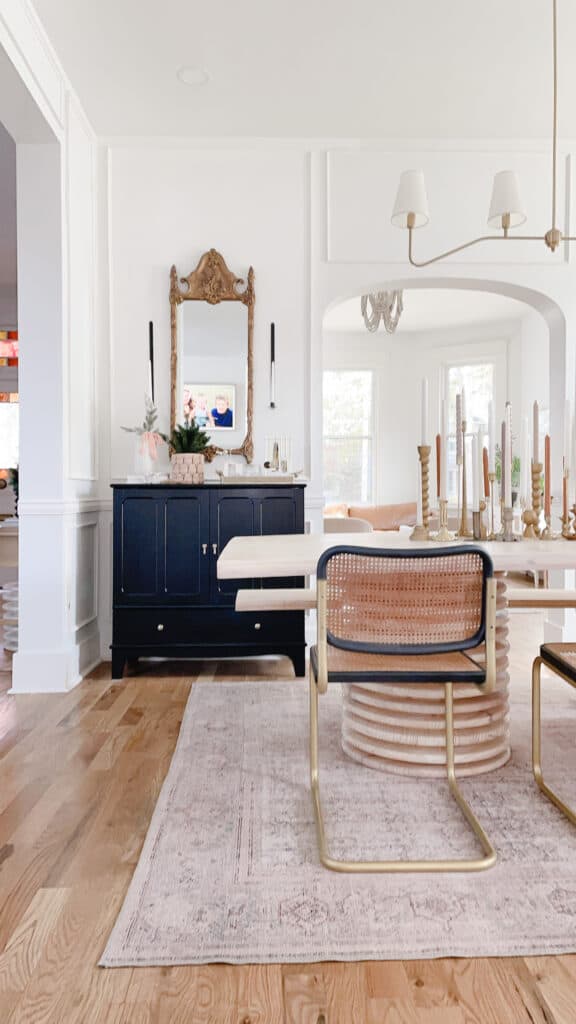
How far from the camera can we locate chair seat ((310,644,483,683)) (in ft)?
5.68

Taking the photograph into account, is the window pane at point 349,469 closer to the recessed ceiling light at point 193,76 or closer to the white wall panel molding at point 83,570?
the white wall panel molding at point 83,570

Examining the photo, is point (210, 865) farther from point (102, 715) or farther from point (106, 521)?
point (106, 521)

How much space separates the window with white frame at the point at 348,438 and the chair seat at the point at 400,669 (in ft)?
22.3

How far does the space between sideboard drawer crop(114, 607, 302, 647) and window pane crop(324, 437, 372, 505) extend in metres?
5.13

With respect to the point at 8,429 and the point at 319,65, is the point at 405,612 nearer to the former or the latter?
the point at 319,65

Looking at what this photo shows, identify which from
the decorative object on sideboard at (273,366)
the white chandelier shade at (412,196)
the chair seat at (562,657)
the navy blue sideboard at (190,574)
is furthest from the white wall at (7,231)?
the chair seat at (562,657)

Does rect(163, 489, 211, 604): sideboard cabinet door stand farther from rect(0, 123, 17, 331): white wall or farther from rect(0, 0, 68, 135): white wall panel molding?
rect(0, 123, 17, 331): white wall

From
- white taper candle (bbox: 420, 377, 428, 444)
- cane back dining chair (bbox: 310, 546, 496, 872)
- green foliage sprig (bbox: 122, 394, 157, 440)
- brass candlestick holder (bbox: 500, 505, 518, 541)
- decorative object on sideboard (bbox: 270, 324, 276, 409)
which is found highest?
decorative object on sideboard (bbox: 270, 324, 276, 409)

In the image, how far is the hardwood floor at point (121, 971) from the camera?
1.21 metres

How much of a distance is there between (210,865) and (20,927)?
43cm

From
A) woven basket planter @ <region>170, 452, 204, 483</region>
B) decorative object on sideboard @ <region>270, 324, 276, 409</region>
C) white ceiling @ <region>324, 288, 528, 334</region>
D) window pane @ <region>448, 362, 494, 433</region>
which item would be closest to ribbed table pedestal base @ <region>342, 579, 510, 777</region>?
woven basket planter @ <region>170, 452, 204, 483</region>

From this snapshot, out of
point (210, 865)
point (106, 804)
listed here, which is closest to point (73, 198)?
point (106, 804)

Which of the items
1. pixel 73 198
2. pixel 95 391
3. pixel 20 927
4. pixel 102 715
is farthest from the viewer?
pixel 95 391

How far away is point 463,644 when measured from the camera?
1.71m
